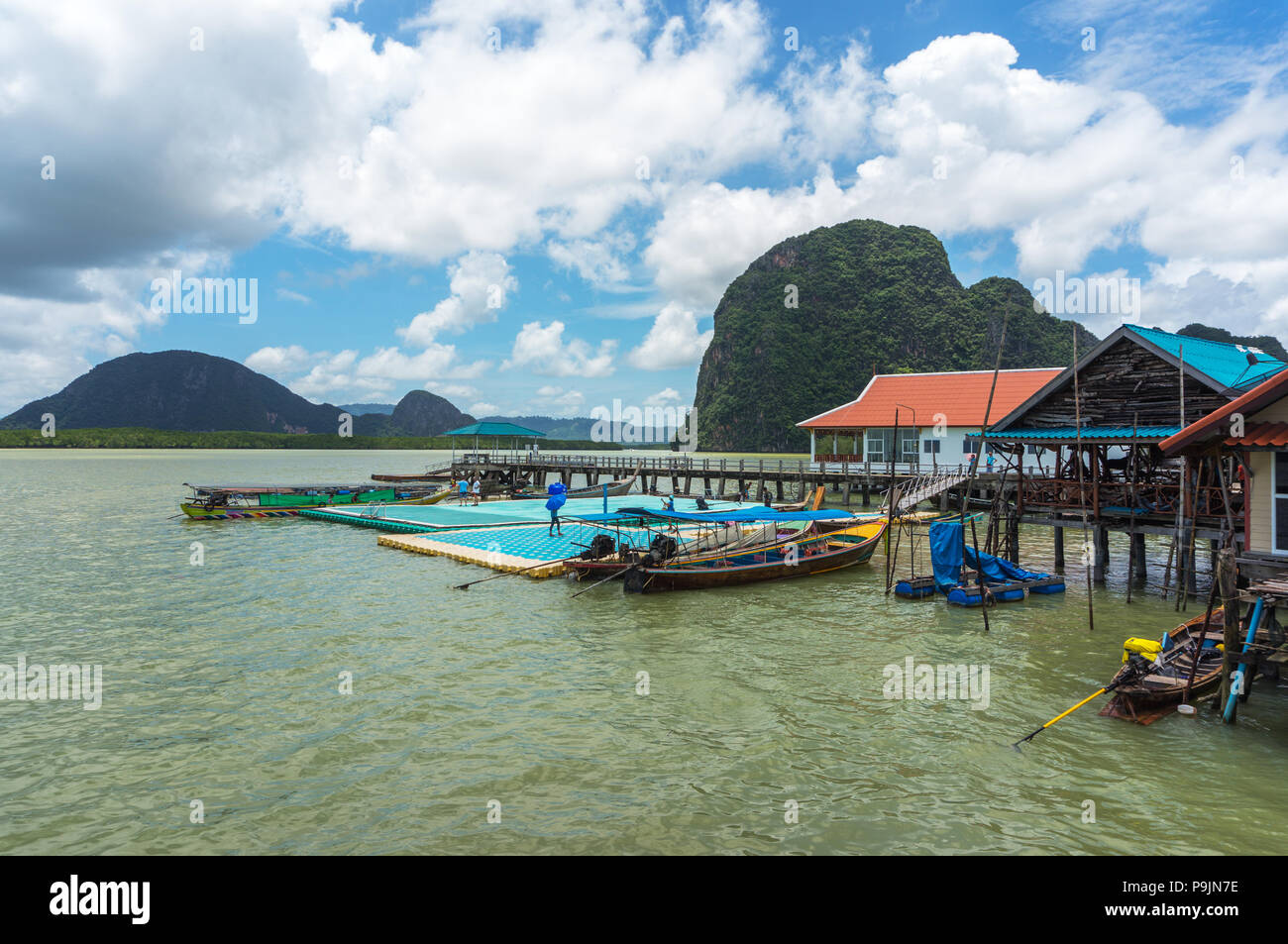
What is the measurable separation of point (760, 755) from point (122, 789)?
876 cm

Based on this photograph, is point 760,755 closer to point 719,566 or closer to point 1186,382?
point 719,566

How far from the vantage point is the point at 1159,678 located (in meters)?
11.7

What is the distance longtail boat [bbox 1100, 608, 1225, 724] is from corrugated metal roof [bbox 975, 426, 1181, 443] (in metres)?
9.81

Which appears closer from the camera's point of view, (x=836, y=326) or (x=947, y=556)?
(x=947, y=556)

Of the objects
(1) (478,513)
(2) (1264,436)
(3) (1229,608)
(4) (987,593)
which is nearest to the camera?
(3) (1229,608)

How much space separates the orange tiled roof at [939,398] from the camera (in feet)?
138

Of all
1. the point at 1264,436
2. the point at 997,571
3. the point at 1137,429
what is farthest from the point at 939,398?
the point at 1264,436

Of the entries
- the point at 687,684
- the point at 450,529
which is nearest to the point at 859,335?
the point at 450,529

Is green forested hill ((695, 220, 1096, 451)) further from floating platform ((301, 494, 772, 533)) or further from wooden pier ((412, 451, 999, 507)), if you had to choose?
floating platform ((301, 494, 772, 533))

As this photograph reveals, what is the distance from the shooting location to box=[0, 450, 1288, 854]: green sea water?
825cm

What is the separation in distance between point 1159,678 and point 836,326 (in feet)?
502

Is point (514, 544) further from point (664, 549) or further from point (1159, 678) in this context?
point (1159, 678)

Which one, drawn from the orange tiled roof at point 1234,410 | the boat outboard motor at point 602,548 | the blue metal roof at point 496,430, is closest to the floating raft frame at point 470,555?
the boat outboard motor at point 602,548
